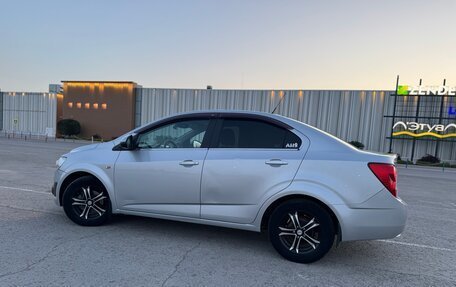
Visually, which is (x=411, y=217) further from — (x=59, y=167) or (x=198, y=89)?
(x=198, y=89)

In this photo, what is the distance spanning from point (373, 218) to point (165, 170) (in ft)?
8.44

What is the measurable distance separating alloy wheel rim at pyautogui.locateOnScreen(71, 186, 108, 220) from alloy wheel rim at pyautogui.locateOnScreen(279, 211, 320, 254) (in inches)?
102

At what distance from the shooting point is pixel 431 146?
76.4ft

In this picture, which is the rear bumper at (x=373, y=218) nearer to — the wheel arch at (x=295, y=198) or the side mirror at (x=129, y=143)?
the wheel arch at (x=295, y=198)

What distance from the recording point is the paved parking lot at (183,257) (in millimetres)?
3357

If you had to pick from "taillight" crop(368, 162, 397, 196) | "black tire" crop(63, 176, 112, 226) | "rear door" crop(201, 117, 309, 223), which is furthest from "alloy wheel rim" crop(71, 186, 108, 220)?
"taillight" crop(368, 162, 397, 196)

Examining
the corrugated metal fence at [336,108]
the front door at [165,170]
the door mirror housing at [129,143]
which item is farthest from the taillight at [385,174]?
the corrugated metal fence at [336,108]

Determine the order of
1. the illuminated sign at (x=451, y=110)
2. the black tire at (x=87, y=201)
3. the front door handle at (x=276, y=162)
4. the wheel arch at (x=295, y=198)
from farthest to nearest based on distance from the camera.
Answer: the illuminated sign at (x=451, y=110) → the black tire at (x=87, y=201) → the front door handle at (x=276, y=162) → the wheel arch at (x=295, y=198)

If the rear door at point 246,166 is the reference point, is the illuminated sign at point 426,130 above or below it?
above

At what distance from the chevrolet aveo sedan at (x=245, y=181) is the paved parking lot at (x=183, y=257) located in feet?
1.07

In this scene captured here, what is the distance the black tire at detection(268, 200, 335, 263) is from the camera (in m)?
3.71

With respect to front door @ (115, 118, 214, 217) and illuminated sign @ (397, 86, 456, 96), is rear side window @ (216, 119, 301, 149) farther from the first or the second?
illuminated sign @ (397, 86, 456, 96)

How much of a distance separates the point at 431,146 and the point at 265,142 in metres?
23.8

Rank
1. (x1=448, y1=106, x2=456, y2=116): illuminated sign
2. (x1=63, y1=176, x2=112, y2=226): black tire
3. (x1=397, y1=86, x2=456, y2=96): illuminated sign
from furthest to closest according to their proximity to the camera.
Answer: (x1=448, y1=106, x2=456, y2=116): illuminated sign < (x1=397, y1=86, x2=456, y2=96): illuminated sign < (x1=63, y1=176, x2=112, y2=226): black tire
